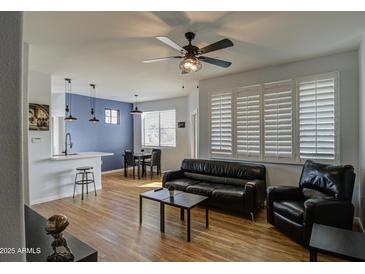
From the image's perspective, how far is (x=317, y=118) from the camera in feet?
11.6

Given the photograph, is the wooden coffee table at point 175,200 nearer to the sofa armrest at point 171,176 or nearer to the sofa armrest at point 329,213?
the sofa armrest at point 171,176

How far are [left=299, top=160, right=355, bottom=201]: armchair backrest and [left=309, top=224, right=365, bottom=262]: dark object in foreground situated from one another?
950 millimetres

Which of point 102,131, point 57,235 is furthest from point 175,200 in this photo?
point 102,131

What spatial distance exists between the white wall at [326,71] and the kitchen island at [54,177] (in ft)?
12.3

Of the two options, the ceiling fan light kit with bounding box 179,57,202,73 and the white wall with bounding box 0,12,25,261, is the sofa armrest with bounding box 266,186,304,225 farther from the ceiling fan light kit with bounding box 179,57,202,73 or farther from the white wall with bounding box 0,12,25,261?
the white wall with bounding box 0,12,25,261

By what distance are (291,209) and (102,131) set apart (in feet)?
21.4

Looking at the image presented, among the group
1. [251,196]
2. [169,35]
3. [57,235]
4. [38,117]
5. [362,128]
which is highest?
[169,35]

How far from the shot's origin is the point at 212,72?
4371 millimetres

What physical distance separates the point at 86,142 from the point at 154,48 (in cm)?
503

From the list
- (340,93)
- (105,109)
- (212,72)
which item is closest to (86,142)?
(105,109)

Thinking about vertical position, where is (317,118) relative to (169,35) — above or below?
below

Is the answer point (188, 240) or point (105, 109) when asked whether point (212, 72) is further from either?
point (105, 109)

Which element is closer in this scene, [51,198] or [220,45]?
[220,45]

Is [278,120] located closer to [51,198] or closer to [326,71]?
[326,71]
